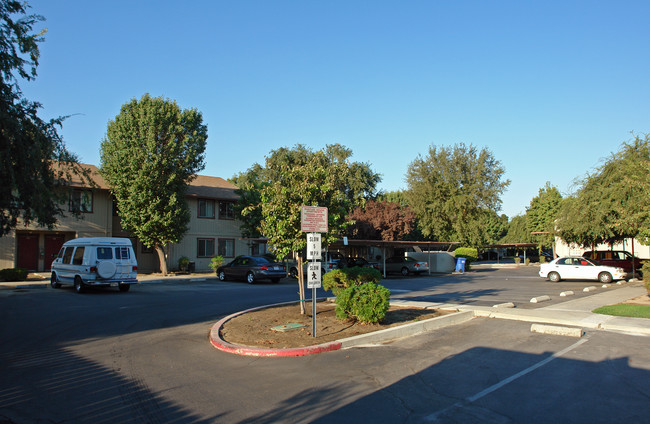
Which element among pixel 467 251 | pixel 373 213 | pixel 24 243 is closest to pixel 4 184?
pixel 24 243

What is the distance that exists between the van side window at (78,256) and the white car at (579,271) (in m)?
24.6

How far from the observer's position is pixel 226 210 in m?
36.7

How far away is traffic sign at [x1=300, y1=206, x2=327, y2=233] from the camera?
9.96 meters

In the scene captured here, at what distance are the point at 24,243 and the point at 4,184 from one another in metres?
25.2

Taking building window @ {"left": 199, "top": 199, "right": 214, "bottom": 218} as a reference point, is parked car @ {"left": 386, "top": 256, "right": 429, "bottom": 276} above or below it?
below

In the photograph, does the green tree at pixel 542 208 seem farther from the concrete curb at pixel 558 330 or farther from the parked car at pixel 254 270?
the concrete curb at pixel 558 330

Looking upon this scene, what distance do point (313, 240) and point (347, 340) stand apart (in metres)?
2.14

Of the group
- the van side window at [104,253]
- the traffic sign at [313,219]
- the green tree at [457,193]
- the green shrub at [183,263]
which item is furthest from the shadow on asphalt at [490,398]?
the green tree at [457,193]

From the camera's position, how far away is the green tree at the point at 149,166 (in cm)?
2758

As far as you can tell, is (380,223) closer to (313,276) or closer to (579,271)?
(579,271)

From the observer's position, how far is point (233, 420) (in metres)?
5.25

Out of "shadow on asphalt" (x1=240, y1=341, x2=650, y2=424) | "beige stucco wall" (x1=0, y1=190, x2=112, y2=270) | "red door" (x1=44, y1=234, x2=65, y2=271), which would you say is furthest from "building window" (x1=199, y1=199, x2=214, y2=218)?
"shadow on asphalt" (x1=240, y1=341, x2=650, y2=424)

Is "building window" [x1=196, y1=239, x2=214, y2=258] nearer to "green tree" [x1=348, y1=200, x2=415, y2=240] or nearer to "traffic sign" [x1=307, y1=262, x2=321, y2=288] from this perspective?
"green tree" [x1=348, y1=200, x2=415, y2=240]

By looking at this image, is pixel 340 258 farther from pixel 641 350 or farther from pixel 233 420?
pixel 233 420
